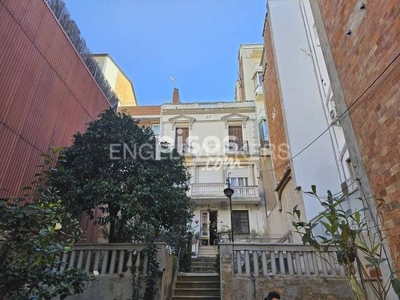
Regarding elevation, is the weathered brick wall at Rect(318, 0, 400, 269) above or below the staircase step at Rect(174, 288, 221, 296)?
above

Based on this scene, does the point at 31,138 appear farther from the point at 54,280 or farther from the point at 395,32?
the point at 395,32

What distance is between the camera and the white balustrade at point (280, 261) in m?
5.04

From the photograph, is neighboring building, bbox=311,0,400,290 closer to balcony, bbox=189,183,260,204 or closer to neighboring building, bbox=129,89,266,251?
neighboring building, bbox=129,89,266,251

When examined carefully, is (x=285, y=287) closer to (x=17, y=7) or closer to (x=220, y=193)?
(x=17, y=7)

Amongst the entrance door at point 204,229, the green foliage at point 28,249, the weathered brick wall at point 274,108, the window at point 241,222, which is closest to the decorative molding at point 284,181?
the weathered brick wall at point 274,108

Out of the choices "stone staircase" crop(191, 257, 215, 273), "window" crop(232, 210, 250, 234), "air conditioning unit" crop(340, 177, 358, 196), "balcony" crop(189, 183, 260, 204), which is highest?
"balcony" crop(189, 183, 260, 204)

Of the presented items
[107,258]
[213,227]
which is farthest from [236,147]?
[107,258]

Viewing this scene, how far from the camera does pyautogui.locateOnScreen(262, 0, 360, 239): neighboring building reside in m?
7.89

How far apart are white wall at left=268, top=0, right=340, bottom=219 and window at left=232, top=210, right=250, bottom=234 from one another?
7.96 meters

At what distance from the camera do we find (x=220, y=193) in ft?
50.5

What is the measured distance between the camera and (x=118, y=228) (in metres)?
6.72

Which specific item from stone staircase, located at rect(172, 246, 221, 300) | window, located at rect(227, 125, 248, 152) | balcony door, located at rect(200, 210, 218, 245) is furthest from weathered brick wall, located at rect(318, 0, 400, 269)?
window, located at rect(227, 125, 248, 152)

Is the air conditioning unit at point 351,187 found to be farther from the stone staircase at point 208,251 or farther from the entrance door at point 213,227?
the entrance door at point 213,227

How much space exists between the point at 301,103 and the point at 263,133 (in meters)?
7.47
